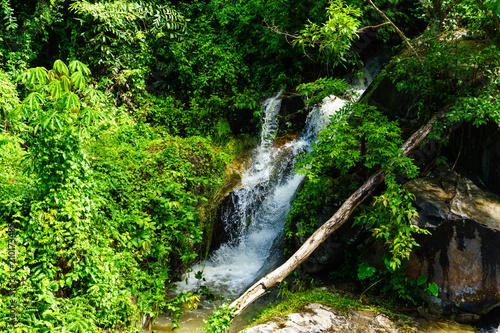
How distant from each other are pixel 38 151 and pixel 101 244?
136 centimetres

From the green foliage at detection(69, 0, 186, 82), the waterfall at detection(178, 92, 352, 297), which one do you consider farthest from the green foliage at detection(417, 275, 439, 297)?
the green foliage at detection(69, 0, 186, 82)

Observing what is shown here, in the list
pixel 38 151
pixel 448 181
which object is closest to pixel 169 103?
pixel 38 151

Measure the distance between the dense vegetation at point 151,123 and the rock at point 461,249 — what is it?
42 centimetres

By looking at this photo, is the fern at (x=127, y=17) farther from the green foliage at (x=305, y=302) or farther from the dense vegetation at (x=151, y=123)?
the green foliage at (x=305, y=302)

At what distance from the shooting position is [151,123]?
385 inches

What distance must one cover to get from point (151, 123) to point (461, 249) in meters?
8.03

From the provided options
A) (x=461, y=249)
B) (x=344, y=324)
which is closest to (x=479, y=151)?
(x=461, y=249)

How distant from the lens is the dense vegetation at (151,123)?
3.89 metres

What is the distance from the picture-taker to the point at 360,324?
4.91m

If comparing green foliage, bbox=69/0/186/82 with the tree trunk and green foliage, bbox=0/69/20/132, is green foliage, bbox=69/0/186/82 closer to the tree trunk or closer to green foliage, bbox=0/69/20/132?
green foliage, bbox=0/69/20/132

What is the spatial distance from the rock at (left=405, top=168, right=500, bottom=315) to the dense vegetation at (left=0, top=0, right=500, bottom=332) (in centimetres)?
42

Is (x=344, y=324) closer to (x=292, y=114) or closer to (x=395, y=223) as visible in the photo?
(x=395, y=223)

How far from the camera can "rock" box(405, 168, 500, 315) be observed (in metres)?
5.09

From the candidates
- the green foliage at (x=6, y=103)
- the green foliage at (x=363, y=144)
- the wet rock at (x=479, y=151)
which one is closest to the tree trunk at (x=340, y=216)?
the green foliage at (x=363, y=144)
